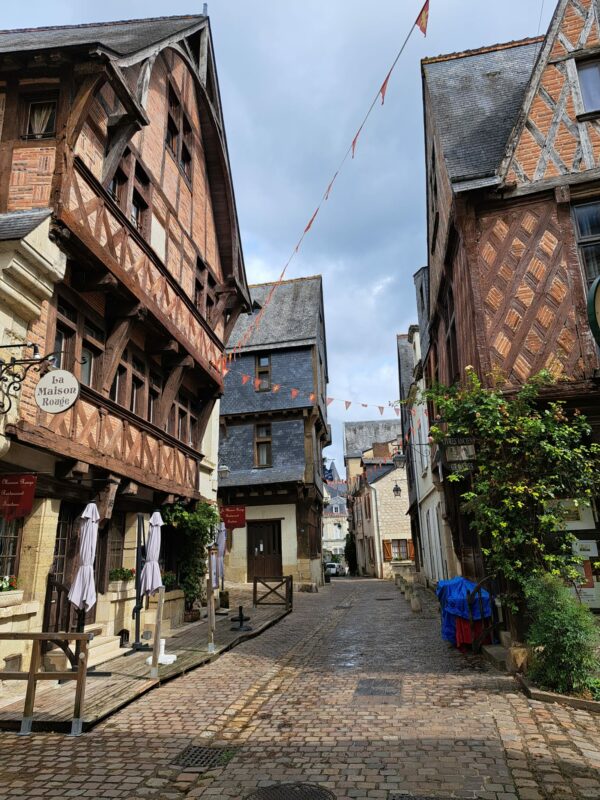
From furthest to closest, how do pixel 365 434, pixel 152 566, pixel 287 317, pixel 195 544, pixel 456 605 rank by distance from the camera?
pixel 365 434 < pixel 287 317 < pixel 195 544 < pixel 152 566 < pixel 456 605

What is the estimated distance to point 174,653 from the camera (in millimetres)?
9281

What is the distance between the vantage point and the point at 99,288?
8781mm

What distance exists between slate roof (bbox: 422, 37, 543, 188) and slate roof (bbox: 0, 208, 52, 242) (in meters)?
6.16

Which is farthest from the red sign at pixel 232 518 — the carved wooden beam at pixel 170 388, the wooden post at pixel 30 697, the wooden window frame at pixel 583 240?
the wooden window frame at pixel 583 240

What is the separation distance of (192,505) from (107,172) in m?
7.39

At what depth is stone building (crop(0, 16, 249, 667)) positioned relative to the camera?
24.2 feet

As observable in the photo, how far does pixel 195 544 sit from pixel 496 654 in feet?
24.7

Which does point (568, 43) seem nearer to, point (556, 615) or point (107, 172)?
point (107, 172)

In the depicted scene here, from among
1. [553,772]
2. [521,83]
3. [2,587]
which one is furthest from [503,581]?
[521,83]

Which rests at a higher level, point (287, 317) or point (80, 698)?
point (287, 317)

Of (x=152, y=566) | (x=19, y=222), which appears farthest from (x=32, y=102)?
(x=152, y=566)

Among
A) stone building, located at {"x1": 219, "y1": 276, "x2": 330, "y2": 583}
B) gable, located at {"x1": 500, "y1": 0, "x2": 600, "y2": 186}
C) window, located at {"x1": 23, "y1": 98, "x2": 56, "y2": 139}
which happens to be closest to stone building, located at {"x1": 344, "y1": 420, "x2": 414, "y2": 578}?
stone building, located at {"x1": 219, "y1": 276, "x2": 330, "y2": 583}

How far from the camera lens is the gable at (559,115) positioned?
893 centimetres

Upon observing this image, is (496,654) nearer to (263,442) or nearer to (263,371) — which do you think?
(263,442)
